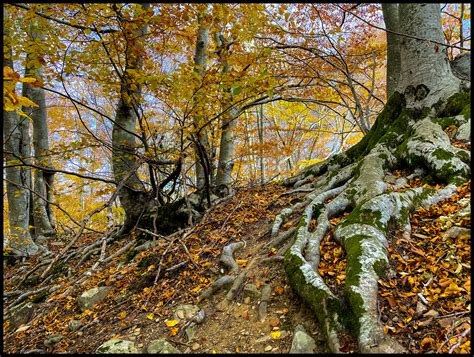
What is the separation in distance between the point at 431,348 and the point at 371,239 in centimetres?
100

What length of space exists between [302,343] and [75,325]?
257 centimetres

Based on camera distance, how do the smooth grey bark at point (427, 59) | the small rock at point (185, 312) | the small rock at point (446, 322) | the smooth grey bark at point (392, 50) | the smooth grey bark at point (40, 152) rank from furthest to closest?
the smooth grey bark at point (40, 152), the smooth grey bark at point (392, 50), the smooth grey bark at point (427, 59), the small rock at point (185, 312), the small rock at point (446, 322)

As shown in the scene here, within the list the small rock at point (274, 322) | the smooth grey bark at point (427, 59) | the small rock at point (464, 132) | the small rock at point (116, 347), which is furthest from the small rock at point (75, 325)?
the smooth grey bark at point (427, 59)

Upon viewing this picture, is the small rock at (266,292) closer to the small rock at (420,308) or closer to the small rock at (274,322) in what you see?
the small rock at (274,322)

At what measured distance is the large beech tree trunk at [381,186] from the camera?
6.85ft

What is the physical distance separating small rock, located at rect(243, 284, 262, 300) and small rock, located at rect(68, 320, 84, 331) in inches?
76.1

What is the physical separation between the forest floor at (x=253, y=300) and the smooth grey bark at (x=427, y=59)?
1.67 metres

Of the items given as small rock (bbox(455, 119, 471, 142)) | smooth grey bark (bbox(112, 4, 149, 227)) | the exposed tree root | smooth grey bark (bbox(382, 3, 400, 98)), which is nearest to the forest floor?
the exposed tree root

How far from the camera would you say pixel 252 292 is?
277 centimetres

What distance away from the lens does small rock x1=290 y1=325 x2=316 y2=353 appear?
1981mm

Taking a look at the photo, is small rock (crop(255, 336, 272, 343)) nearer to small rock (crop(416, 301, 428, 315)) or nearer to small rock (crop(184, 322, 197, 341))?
small rock (crop(184, 322, 197, 341))

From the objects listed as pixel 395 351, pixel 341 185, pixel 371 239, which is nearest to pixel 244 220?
pixel 341 185

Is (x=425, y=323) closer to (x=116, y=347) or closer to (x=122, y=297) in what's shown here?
(x=116, y=347)

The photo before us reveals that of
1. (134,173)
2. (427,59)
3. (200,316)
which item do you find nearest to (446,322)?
(200,316)
